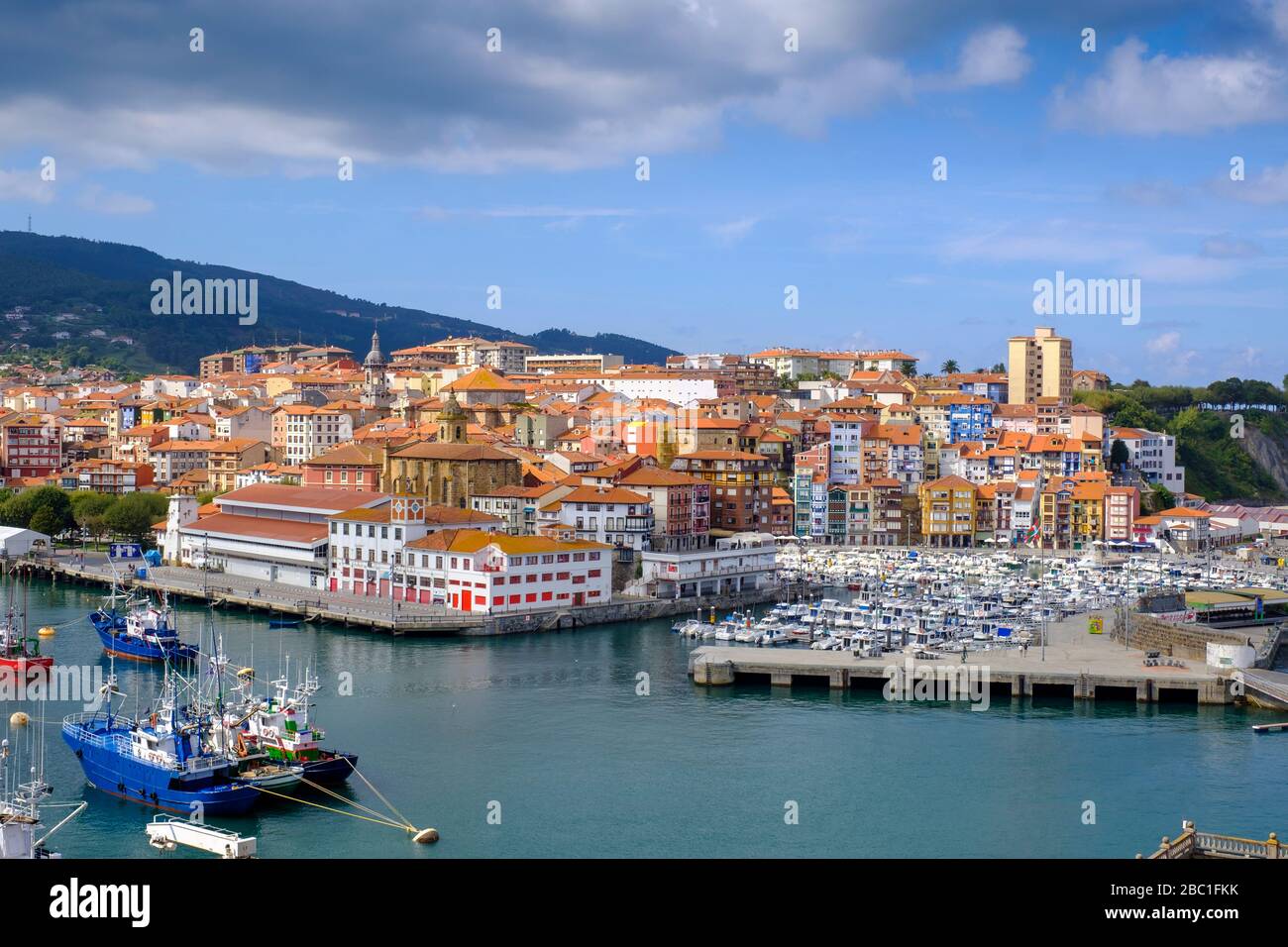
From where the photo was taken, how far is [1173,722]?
1495 cm

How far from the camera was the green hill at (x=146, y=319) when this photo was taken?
7962 centimetres

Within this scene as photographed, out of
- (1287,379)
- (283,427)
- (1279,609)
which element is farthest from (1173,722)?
(1287,379)

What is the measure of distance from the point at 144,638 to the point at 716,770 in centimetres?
861

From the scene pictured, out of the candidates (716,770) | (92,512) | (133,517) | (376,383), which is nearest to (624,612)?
(716,770)

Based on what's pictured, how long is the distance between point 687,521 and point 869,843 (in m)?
17.7

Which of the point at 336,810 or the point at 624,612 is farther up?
the point at 624,612

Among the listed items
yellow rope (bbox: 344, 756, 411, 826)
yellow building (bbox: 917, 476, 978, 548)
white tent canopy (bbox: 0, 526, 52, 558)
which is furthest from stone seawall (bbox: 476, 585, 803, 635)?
white tent canopy (bbox: 0, 526, 52, 558)

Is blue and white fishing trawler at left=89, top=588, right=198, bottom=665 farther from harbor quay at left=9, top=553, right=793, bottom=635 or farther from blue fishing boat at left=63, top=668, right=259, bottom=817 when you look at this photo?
blue fishing boat at left=63, top=668, right=259, bottom=817

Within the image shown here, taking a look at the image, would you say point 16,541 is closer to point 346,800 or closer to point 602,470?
point 602,470

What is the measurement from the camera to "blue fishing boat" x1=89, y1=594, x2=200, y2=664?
17656 mm

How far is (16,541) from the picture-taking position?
27828mm

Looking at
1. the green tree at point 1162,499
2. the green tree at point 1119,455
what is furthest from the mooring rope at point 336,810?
the green tree at point 1119,455
